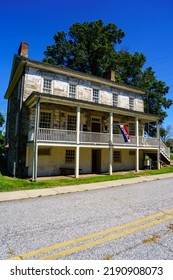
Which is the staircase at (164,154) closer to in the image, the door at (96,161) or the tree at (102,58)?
the door at (96,161)

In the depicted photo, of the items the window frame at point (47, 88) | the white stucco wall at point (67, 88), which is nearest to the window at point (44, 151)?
the white stucco wall at point (67, 88)

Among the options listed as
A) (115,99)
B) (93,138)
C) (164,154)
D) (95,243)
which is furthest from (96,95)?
(95,243)

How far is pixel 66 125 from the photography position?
16.6 m

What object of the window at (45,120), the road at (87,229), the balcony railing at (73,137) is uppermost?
the window at (45,120)

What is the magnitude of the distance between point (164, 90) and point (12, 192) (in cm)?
3500

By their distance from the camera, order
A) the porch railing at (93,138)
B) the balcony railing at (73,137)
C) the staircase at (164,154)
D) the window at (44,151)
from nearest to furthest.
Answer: the balcony railing at (73,137) < the window at (44,151) < the porch railing at (93,138) < the staircase at (164,154)

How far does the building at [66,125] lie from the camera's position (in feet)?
46.1

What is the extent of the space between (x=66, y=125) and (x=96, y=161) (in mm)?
4835

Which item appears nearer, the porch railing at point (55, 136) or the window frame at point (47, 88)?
the porch railing at point (55, 136)

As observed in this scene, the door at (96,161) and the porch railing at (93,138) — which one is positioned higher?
the porch railing at (93,138)

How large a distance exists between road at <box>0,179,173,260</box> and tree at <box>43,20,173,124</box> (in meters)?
29.5

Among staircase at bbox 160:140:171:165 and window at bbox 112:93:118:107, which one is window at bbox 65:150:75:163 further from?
staircase at bbox 160:140:171:165

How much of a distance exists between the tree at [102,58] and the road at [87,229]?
1161 inches
